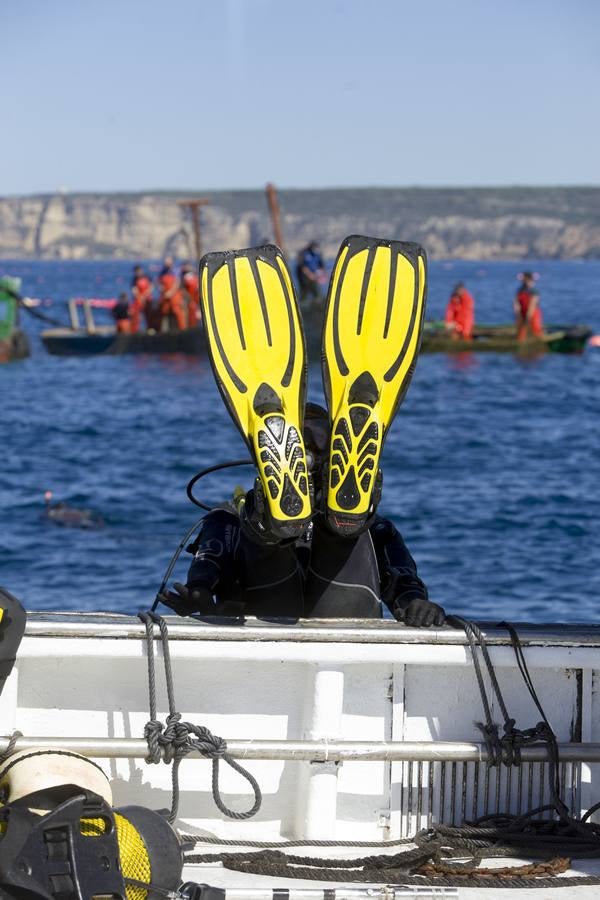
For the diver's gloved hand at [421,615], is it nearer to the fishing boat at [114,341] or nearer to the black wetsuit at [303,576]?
the black wetsuit at [303,576]

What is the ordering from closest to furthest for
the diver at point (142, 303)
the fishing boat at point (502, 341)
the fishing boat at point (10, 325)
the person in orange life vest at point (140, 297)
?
the fishing boat at point (10, 325), the person in orange life vest at point (140, 297), the diver at point (142, 303), the fishing boat at point (502, 341)

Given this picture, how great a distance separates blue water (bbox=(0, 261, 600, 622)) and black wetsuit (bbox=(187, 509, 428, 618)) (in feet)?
24.2

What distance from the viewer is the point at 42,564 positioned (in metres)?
13.6

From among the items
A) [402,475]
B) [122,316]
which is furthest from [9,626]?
[122,316]

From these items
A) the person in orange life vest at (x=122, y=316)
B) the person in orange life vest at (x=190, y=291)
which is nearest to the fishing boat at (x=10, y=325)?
the person in orange life vest at (x=122, y=316)

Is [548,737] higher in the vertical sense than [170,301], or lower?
higher

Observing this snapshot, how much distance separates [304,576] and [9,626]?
1.05 meters

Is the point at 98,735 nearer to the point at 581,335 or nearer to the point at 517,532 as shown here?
the point at 517,532

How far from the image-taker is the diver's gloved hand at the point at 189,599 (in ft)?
Answer: 13.7

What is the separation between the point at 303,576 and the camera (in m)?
4.33

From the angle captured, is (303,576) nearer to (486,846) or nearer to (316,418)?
(316,418)

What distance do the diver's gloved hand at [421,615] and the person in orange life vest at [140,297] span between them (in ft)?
98.6

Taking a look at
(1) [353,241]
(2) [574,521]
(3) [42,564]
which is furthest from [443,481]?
(1) [353,241]

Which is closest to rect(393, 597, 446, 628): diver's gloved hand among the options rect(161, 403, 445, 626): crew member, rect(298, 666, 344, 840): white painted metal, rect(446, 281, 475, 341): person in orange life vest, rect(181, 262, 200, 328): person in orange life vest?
rect(161, 403, 445, 626): crew member
